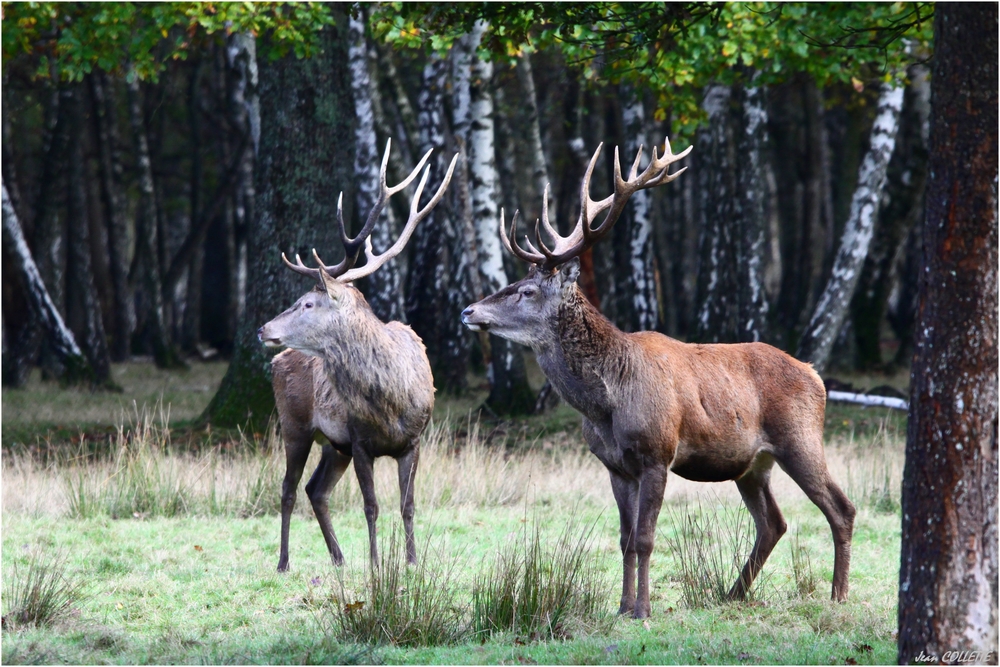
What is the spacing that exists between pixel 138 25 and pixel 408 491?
8.36 m

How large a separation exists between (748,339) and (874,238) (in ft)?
12.4

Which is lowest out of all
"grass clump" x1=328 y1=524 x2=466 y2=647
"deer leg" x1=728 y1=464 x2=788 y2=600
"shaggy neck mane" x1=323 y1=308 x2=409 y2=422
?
"grass clump" x1=328 y1=524 x2=466 y2=647

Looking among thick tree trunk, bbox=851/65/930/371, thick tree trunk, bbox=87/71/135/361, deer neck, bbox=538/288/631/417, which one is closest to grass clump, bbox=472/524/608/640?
deer neck, bbox=538/288/631/417

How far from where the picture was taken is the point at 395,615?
5.34m

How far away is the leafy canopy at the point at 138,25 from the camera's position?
10641 mm

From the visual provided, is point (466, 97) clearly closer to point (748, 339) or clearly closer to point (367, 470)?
point (748, 339)

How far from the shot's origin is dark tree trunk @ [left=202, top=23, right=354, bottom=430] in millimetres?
11391

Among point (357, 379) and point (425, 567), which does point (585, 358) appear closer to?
point (425, 567)

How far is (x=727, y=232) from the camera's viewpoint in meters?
15.2

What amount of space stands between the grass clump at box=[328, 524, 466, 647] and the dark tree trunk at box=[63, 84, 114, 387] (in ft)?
40.9

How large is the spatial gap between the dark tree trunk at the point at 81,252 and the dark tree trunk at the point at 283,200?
20.4ft

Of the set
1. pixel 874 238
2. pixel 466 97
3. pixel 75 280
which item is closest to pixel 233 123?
pixel 75 280

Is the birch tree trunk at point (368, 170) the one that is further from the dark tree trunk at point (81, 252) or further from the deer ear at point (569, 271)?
the deer ear at point (569, 271)

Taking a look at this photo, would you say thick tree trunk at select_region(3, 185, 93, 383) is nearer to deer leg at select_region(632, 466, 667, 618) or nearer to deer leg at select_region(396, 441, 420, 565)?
deer leg at select_region(396, 441, 420, 565)
